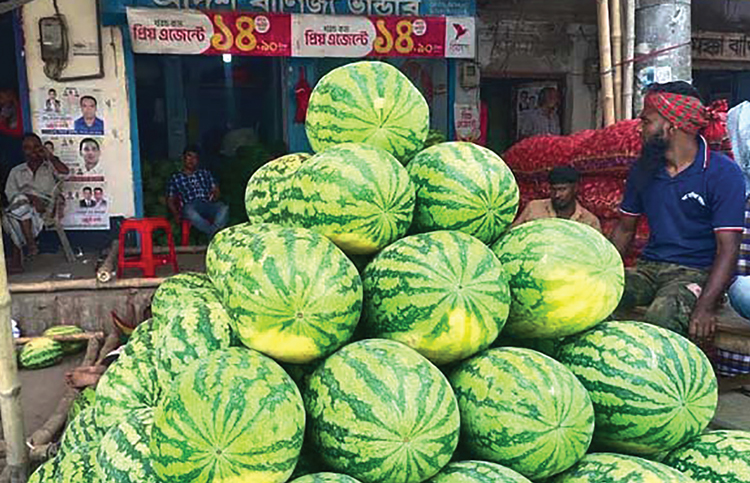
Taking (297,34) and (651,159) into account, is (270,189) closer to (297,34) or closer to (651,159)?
(651,159)

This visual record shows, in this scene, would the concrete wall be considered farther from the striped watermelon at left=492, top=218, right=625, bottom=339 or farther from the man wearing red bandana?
the striped watermelon at left=492, top=218, right=625, bottom=339

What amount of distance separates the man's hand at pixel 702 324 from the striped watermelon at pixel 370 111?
1798 mm

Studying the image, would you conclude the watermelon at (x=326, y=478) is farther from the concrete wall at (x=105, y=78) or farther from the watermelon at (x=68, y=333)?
the concrete wall at (x=105, y=78)

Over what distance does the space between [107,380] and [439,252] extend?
1148 mm

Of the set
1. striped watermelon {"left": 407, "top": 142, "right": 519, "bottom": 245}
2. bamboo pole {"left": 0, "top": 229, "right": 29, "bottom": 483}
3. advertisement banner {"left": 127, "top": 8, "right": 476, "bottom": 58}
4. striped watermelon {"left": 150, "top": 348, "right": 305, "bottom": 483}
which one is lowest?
bamboo pole {"left": 0, "top": 229, "right": 29, "bottom": 483}

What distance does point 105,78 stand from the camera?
7555 millimetres

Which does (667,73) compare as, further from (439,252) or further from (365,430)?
(365,430)

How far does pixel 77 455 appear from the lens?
1.91 metres

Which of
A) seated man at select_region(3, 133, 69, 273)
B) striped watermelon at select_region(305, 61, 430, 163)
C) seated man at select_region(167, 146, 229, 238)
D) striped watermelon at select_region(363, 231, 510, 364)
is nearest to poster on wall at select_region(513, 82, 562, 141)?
seated man at select_region(167, 146, 229, 238)

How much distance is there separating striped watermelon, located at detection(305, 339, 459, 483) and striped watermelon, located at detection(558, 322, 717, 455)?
1.49 feet

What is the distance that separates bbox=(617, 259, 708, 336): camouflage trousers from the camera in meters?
3.21

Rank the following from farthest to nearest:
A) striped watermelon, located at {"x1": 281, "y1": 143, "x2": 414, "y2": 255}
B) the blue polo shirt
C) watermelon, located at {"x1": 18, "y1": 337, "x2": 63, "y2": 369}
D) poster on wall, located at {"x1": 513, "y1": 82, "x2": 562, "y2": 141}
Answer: poster on wall, located at {"x1": 513, "y1": 82, "x2": 562, "y2": 141} → watermelon, located at {"x1": 18, "y1": 337, "x2": 63, "y2": 369} → the blue polo shirt → striped watermelon, located at {"x1": 281, "y1": 143, "x2": 414, "y2": 255}

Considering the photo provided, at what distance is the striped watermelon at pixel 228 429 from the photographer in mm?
1452

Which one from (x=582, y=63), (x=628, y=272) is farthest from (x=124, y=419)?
(x=582, y=63)
